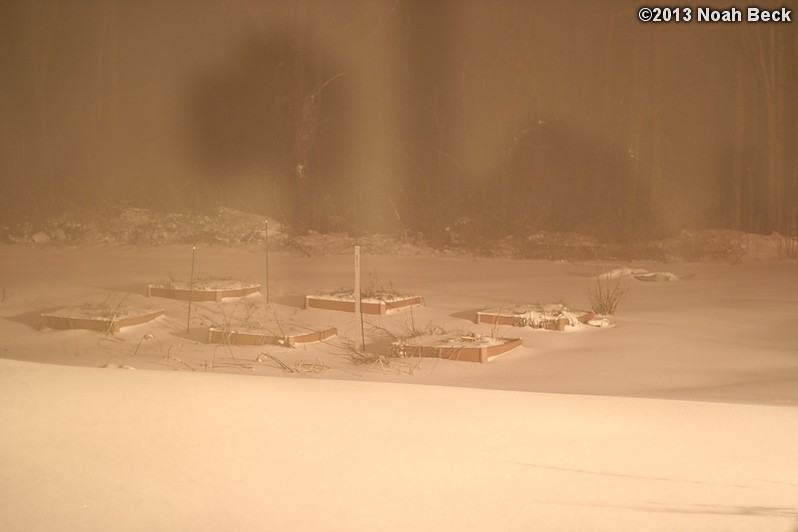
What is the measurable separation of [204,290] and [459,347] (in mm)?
3519

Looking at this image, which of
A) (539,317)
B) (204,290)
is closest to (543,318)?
(539,317)

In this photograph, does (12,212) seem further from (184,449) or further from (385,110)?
(184,449)

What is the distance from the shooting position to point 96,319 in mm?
6234

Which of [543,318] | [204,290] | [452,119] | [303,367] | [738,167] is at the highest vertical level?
[452,119]

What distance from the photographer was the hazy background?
16.4 m

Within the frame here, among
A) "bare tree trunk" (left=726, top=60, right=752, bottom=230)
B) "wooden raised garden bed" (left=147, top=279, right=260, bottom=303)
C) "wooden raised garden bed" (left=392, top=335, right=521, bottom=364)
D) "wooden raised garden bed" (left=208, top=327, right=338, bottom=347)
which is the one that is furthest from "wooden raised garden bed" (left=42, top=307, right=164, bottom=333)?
"bare tree trunk" (left=726, top=60, right=752, bottom=230)

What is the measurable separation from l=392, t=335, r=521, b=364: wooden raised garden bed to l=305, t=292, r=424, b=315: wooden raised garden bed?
5.15 feet

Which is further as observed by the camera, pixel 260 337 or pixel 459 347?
pixel 260 337

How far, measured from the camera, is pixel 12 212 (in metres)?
15.9

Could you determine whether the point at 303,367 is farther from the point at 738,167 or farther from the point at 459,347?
the point at 738,167

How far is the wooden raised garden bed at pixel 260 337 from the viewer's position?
227 inches

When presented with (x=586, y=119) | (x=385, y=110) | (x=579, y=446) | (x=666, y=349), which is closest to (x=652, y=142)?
(x=586, y=119)

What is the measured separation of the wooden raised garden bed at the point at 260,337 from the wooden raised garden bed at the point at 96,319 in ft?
2.68

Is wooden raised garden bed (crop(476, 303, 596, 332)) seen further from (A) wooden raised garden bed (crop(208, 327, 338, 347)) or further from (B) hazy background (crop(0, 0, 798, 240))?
(B) hazy background (crop(0, 0, 798, 240))
